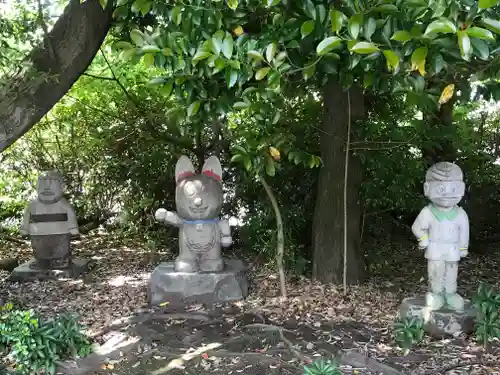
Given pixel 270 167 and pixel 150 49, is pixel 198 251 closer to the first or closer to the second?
pixel 270 167

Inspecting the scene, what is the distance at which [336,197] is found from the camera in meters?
5.47

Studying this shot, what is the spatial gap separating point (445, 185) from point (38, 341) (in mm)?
3429

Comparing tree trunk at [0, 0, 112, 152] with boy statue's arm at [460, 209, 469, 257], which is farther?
boy statue's arm at [460, 209, 469, 257]

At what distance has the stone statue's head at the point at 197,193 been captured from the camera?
514 centimetres

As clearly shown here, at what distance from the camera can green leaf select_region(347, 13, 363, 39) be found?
2525mm

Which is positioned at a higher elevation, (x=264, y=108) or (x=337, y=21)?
(x=337, y=21)

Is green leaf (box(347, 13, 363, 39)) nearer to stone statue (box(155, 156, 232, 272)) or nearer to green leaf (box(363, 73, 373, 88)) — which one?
green leaf (box(363, 73, 373, 88))

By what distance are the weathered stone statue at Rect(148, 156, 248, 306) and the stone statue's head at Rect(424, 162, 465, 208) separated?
2085mm

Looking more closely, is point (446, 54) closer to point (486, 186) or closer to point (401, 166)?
point (401, 166)

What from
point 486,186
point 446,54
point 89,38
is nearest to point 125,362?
point 89,38

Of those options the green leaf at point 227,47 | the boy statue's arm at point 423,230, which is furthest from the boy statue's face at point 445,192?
the green leaf at point 227,47

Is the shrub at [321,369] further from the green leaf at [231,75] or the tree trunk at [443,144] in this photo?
the tree trunk at [443,144]

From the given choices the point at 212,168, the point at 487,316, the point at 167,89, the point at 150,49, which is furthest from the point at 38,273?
the point at 487,316

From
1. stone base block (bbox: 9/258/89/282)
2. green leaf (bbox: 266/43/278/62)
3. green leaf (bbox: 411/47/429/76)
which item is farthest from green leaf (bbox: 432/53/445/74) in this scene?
stone base block (bbox: 9/258/89/282)
